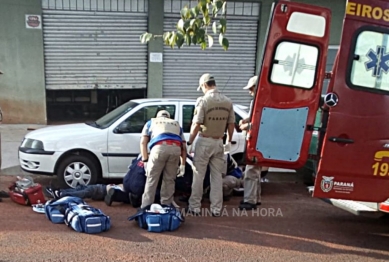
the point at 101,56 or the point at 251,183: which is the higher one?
the point at 101,56

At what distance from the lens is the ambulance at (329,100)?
4.27m

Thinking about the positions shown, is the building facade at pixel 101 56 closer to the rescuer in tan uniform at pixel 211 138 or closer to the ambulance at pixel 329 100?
the rescuer in tan uniform at pixel 211 138

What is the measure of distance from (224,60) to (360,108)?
8195 millimetres

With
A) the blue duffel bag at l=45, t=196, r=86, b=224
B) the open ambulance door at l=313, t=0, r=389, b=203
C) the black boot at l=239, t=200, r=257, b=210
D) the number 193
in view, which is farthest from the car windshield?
the number 193

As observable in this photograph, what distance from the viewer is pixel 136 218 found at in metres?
5.12

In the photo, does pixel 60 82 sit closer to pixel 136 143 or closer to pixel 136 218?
pixel 136 143

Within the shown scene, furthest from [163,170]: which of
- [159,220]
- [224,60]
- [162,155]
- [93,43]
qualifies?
[224,60]

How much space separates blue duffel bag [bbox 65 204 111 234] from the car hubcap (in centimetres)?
154

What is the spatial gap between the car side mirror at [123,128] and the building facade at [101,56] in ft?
17.4

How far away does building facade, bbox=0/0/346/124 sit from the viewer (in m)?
10.9

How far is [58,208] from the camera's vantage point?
513 cm

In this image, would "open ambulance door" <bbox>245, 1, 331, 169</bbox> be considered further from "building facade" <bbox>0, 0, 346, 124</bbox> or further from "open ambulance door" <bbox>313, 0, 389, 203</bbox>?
"building facade" <bbox>0, 0, 346, 124</bbox>

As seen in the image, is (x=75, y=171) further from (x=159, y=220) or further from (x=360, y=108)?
(x=360, y=108)

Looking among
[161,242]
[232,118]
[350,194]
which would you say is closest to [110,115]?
[232,118]
